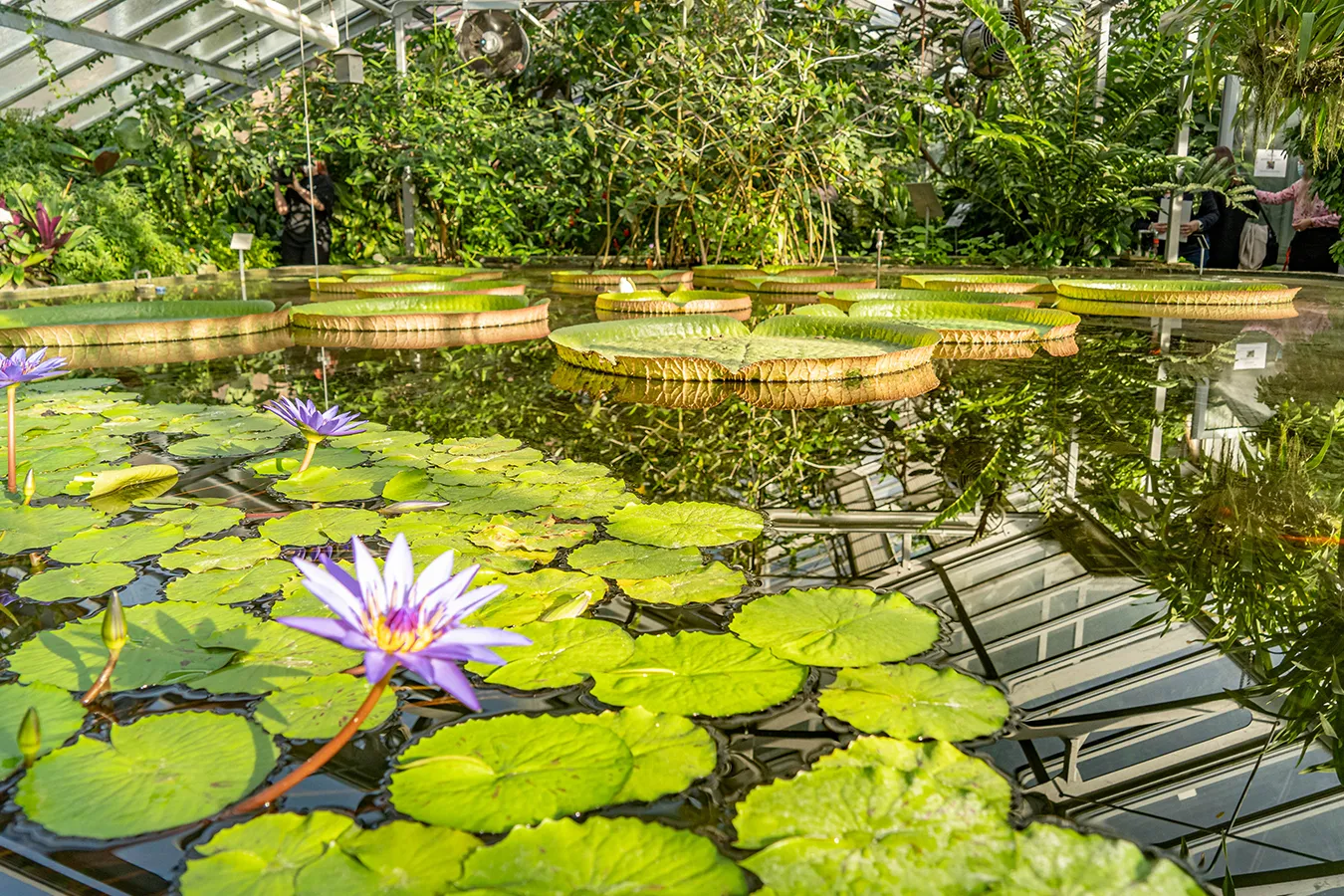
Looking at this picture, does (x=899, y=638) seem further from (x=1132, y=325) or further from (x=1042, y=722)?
(x=1132, y=325)

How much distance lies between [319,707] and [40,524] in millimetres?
833

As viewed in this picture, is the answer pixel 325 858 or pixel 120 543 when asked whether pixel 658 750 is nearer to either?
pixel 325 858

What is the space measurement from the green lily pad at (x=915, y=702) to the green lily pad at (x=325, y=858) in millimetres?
376

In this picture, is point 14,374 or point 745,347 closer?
point 14,374

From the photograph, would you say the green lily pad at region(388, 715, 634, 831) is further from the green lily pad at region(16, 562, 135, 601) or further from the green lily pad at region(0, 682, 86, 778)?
the green lily pad at region(16, 562, 135, 601)

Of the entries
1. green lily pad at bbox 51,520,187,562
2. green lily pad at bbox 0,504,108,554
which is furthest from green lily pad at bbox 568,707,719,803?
green lily pad at bbox 0,504,108,554

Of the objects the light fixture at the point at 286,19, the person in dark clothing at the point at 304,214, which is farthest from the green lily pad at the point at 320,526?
the person in dark clothing at the point at 304,214

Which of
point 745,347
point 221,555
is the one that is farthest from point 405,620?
point 745,347

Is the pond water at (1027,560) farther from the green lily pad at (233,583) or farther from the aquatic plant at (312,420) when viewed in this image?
the aquatic plant at (312,420)

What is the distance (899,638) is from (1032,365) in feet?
7.29

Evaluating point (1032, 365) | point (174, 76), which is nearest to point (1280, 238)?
point (1032, 365)

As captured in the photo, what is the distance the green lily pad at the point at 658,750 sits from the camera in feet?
2.38

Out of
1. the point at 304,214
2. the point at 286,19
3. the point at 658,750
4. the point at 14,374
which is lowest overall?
the point at 658,750

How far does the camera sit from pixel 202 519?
1.41 metres
